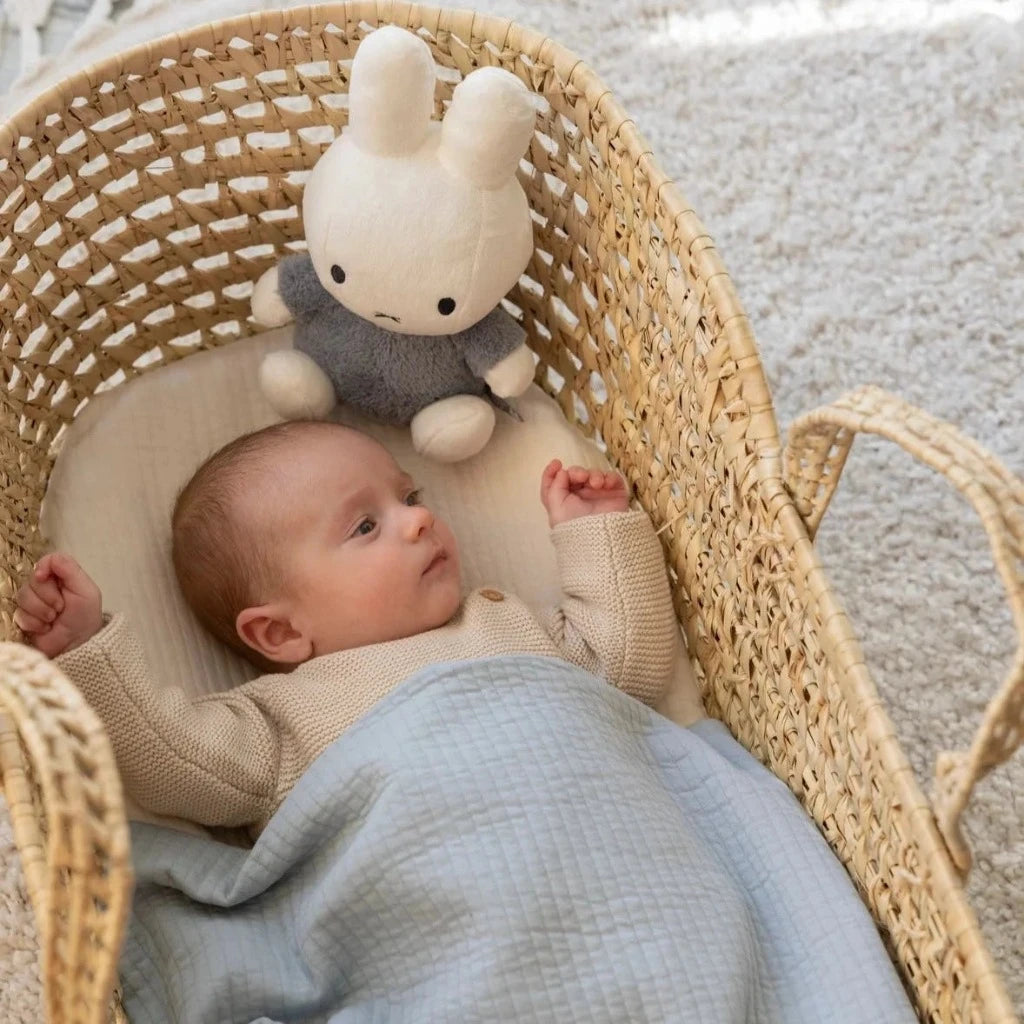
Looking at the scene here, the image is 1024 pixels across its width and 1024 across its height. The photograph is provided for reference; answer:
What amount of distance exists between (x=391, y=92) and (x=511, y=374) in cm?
28

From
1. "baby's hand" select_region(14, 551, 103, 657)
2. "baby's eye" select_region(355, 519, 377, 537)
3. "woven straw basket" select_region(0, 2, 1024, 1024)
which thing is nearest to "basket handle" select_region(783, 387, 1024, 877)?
"woven straw basket" select_region(0, 2, 1024, 1024)

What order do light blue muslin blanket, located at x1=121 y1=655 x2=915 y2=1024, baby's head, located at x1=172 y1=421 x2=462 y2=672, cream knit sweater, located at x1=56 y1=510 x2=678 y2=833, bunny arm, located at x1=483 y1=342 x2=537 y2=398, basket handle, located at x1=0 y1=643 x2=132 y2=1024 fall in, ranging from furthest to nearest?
bunny arm, located at x1=483 y1=342 x2=537 y2=398 < baby's head, located at x1=172 y1=421 x2=462 y2=672 < cream knit sweater, located at x1=56 y1=510 x2=678 y2=833 < light blue muslin blanket, located at x1=121 y1=655 x2=915 y2=1024 < basket handle, located at x1=0 y1=643 x2=132 y2=1024

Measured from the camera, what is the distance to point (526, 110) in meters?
1.10

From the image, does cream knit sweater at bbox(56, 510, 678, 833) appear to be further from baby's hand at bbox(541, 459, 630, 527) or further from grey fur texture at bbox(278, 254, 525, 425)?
grey fur texture at bbox(278, 254, 525, 425)

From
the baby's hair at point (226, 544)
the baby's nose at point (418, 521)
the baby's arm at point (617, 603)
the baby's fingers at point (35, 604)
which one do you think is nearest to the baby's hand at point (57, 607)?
the baby's fingers at point (35, 604)

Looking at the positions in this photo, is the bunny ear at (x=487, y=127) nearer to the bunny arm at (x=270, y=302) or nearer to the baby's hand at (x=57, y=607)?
the bunny arm at (x=270, y=302)

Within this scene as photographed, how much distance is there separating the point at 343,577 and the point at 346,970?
1.02ft

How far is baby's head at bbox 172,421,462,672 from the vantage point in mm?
1130

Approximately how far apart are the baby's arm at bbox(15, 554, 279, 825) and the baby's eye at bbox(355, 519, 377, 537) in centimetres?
18

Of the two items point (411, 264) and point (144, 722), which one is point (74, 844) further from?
point (411, 264)

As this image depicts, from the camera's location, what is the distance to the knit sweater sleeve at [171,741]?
40.2 inches

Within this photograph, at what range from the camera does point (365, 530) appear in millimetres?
1161

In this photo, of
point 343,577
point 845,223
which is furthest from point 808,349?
point 343,577

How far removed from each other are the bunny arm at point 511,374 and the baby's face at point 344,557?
0.52ft
